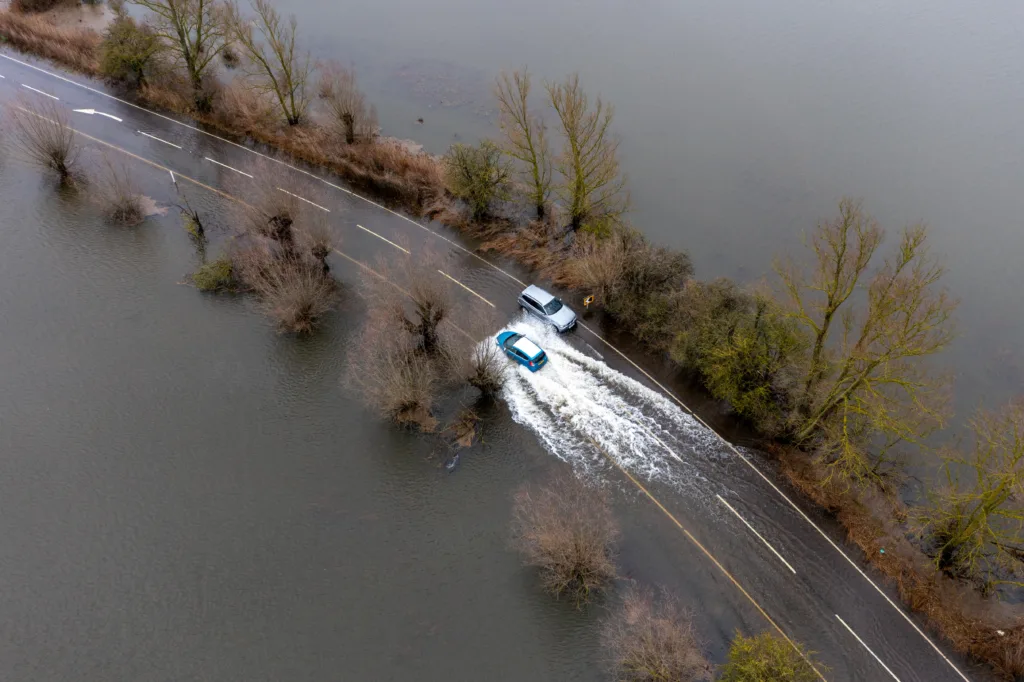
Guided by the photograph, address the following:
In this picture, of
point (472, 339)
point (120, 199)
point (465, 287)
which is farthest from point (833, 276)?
point (120, 199)

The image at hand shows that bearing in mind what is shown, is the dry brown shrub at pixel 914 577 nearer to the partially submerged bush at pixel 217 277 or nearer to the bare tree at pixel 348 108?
the partially submerged bush at pixel 217 277

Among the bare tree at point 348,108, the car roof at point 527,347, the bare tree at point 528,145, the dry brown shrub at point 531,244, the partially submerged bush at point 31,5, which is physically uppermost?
the bare tree at point 528,145

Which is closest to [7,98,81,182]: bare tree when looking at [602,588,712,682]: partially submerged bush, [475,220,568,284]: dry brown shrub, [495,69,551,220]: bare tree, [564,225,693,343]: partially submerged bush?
[475,220,568,284]: dry brown shrub

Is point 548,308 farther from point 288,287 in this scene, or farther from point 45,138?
point 45,138

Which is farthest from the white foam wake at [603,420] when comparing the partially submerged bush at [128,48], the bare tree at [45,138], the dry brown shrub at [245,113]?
the partially submerged bush at [128,48]

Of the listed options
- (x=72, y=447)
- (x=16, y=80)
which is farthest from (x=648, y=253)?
(x=16, y=80)

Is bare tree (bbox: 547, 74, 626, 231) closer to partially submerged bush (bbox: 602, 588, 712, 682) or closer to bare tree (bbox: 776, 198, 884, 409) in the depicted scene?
bare tree (bbox: 776, 198, 884, 409)
